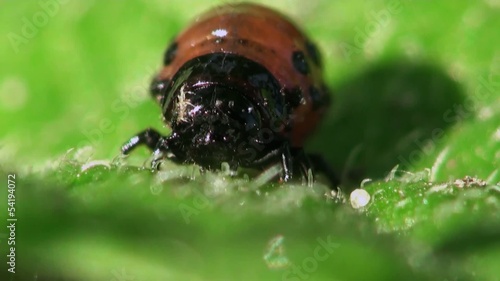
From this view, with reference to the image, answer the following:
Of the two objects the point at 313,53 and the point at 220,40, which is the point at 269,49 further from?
the point at 313,53

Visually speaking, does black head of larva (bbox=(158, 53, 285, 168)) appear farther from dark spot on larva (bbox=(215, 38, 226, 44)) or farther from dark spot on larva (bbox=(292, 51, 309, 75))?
dark spot on larva (bbox=(292, 51, 309, 75))

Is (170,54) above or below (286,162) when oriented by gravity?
above

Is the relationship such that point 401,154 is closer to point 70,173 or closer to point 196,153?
point 196,153

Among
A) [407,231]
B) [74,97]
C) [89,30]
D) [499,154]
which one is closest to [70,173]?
[407,231]
